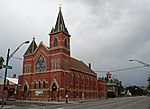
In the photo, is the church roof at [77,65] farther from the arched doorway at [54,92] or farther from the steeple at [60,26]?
the steeple at [60,26]

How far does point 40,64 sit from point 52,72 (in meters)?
6.49

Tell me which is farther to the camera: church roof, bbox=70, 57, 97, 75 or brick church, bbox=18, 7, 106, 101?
church roof, bbox=70, 57, 97, 75

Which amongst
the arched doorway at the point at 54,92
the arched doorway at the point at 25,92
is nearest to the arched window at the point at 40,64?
the arched doorway at the point at 25,92

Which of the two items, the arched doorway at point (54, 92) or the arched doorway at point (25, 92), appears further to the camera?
the arched doorway at point (25, 92)

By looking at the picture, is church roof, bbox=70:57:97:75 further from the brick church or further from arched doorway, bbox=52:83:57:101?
arched doorway, bbox=52:83:57:101

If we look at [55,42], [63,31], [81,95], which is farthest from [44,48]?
[81,95]

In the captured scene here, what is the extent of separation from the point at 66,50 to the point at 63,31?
5.30 m

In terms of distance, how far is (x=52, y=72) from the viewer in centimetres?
5469

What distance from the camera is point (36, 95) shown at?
186 feet

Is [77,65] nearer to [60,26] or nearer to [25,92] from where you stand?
[60,26]

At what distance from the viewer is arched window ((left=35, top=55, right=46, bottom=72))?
58384mm

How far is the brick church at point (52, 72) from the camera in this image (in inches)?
2095

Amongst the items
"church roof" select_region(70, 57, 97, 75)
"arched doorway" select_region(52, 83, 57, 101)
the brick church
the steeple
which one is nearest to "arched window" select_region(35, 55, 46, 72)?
the brick church

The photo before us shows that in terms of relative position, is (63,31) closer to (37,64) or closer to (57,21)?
(57,21)
